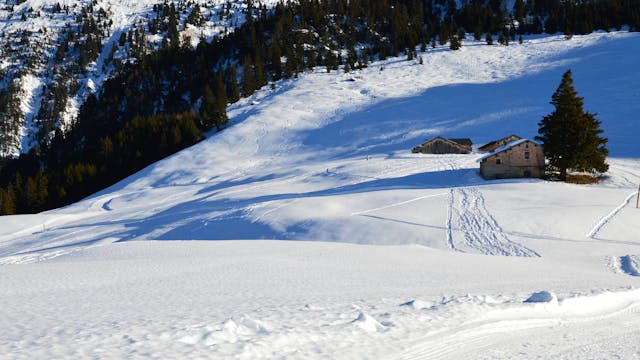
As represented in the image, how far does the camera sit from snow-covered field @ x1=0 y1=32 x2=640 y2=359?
7715 millimetres

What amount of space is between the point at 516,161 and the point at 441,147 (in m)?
17.4

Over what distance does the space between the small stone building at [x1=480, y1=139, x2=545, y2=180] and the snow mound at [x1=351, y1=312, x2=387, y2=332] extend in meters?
38.6

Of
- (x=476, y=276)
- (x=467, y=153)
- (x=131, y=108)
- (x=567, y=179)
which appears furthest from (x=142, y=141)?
(x=476, y=276)

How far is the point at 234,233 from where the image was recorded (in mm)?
29906

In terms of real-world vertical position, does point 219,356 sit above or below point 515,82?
below

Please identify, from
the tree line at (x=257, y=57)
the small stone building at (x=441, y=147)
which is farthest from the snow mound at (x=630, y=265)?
the tree line at (x=257, y=57)

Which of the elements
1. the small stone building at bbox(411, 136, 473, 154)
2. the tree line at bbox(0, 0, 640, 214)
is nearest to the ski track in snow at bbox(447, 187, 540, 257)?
the small stone building at bbox(411, 136, 473, 154)

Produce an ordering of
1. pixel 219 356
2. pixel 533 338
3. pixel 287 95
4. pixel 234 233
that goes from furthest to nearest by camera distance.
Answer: pixel 287 95 → pixel 234 233 → pixel 533 338 → pixel 219 356

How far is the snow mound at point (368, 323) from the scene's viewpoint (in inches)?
313

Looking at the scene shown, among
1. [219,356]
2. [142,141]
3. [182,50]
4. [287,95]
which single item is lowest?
[219,356]

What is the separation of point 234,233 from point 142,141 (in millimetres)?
60498

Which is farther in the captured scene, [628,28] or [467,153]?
[628,28]

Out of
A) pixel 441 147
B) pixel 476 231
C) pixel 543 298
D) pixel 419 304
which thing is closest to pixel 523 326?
pixel 543 298

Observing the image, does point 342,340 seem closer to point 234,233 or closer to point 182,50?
point 234,233
